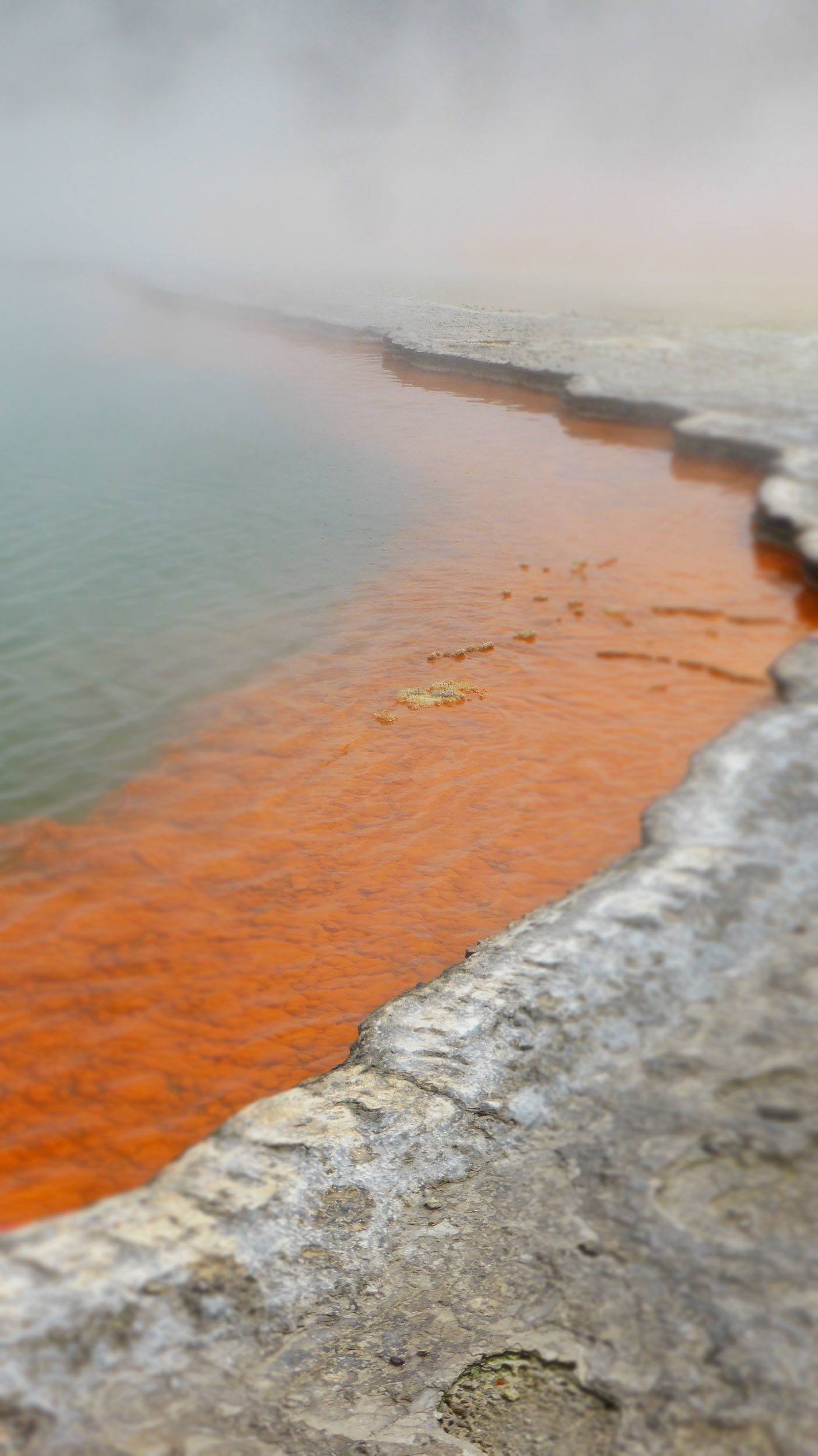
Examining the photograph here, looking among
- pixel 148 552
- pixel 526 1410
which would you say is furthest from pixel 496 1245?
pixel 148 552

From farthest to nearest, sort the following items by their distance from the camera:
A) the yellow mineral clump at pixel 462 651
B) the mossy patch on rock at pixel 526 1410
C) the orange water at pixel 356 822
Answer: the yellow mineral clump at pixel 462 651 → the orange water at pixel 356 822 → the mossy patch on rock at pixel 526 1410

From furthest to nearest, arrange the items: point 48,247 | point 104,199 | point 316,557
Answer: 1. point 104,199
2. point 48,247
3. point 316,557

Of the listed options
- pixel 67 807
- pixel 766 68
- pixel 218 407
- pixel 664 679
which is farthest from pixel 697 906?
pixel 766 68

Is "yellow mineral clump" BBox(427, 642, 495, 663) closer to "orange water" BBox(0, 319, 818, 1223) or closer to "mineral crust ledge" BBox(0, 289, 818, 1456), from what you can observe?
"orange water" BBox(0, 319, 818, 1223)

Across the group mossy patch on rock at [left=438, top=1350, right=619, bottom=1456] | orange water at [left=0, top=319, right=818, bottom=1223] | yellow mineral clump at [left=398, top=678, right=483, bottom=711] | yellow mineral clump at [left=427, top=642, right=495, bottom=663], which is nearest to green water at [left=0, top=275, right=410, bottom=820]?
orange water at [left=0, top=319, right=818, bottom=1223]

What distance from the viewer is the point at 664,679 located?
447 cm

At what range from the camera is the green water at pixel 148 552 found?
4.66 metres

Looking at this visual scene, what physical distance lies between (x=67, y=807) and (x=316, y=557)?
2.77m

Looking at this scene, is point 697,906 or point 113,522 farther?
point 113,522

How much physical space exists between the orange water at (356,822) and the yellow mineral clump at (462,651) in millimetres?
66

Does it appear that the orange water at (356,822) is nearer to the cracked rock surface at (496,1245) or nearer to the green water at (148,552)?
the green water at (148,552)

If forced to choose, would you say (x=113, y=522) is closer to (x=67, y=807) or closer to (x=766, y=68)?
(x=67, y=807)

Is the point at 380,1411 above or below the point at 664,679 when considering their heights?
below

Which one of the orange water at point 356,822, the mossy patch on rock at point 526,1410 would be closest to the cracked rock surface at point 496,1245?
the mossy patch on rock at point 526,1410
